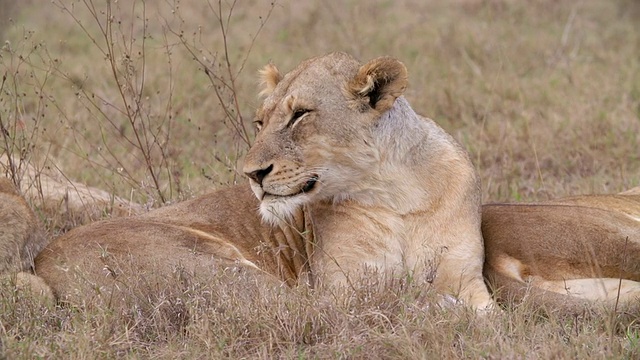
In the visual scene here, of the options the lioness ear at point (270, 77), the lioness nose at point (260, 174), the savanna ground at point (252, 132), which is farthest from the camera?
the lioness ear at point (270, 77)

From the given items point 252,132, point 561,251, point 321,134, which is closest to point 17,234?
point 321,134

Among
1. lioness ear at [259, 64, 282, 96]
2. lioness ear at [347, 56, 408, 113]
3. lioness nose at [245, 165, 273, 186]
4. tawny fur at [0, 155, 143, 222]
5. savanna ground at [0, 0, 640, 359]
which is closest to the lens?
savanna ground at [0, 0, 640, 359]

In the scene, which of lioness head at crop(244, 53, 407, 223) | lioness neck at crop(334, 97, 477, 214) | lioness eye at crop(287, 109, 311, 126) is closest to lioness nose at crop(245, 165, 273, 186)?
lioness head at crop(244, 53, 407, 223)

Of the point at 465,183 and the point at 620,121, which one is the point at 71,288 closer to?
the point at 465,183

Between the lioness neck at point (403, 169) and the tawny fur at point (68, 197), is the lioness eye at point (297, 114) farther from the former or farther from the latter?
the tawny fur at point (68, 197)

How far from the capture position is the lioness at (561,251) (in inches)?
179

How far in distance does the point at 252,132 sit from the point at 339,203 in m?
3.13

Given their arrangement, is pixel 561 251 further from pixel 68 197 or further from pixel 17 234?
pixel 68 197

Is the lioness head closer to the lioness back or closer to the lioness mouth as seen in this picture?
the lioness mouth

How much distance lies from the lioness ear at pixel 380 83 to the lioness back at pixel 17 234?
58.4 inches

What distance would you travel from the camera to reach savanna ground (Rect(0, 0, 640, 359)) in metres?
3.96

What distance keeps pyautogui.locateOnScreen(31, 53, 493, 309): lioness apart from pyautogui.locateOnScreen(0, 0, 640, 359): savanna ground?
255 millimetres

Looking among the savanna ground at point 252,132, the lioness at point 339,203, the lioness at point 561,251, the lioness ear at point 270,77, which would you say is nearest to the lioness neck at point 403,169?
the lioness at point 339,203

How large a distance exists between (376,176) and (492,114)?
12.5 ft
